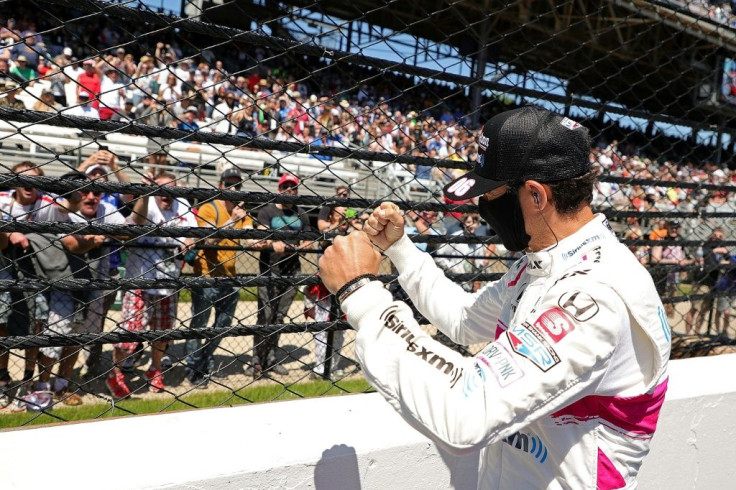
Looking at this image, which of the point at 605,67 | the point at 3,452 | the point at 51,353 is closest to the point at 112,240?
the point at 51,353

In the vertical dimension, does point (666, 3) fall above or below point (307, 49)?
above

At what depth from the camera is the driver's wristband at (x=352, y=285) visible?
1.44 m

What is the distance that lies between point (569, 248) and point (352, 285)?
21.2 inches

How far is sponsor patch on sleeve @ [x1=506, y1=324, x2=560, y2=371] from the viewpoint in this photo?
1.28 metres

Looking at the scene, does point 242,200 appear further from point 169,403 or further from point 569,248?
point 169,403

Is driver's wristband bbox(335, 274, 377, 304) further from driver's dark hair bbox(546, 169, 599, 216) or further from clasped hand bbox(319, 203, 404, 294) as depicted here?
driver's dark hair bbox(546, 169, 599, 216)

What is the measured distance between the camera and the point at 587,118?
9.93 ft

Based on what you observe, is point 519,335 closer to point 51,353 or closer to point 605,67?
point 51,353

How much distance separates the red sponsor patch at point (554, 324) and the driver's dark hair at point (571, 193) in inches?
12.6

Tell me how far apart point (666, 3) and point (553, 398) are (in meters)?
2.41

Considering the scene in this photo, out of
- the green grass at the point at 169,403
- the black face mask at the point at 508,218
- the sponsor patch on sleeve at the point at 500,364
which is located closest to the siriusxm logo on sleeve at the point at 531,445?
the sponsor patch on sleeve at the point at 500,364

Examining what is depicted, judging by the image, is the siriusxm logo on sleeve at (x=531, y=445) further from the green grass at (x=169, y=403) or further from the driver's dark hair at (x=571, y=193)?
the green grass at (x=169, y=403)

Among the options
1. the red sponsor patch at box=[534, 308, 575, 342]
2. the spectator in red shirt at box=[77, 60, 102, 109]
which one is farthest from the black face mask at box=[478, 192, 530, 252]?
the spectator in red shirt at box=[77, 60, 102, 109]

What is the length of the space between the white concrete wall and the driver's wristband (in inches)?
27.3
